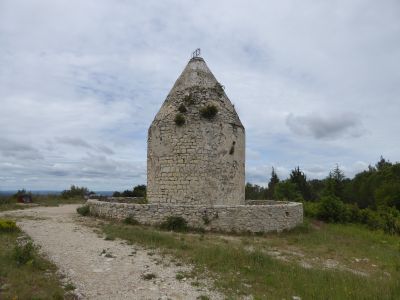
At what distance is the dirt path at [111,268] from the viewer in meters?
6.71

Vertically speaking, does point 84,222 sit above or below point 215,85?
below

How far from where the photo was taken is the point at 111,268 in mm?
8109

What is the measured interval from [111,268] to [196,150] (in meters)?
8.58

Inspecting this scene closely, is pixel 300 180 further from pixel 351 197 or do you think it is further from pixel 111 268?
pixel 111 268

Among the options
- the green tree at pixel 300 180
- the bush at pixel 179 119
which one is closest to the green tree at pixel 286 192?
the green tree at pixel 300 180

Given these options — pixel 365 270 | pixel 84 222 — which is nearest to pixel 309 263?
pixel 365 270

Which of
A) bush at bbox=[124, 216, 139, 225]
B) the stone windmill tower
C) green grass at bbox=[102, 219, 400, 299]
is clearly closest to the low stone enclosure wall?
bush at bbox=[124, 216, 139, 225]

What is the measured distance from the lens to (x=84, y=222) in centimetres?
1477

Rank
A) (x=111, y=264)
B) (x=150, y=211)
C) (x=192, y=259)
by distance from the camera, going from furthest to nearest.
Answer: (x=150, y=211), (x=192, y=259), (x=111, y=264)

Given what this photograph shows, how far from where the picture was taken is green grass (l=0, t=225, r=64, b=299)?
6004 millimetres

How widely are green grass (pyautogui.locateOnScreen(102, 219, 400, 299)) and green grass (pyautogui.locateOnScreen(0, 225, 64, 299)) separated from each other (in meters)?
3.03

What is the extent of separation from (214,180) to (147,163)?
351 cm

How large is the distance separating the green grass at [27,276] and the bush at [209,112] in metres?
9.46

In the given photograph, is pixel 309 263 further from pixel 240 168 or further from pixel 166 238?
pixel 240 168
